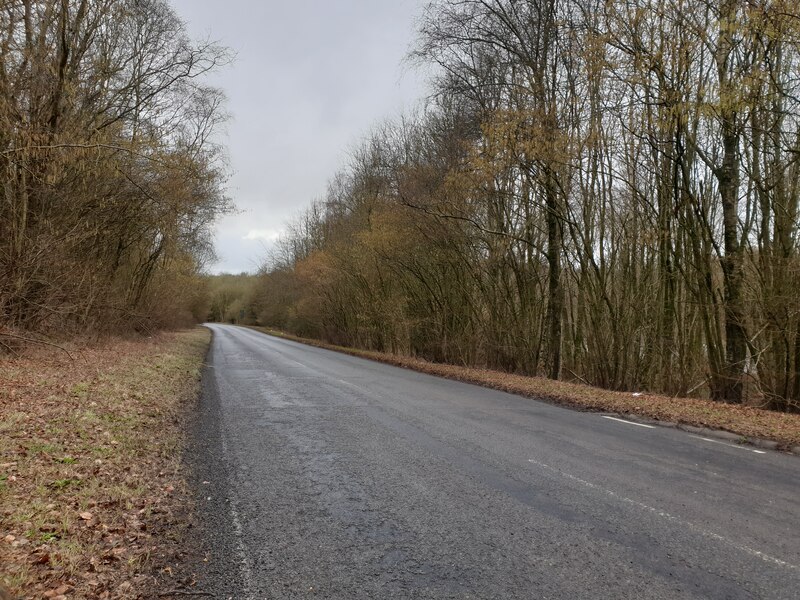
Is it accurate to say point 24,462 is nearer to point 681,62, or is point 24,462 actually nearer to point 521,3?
point 681,62

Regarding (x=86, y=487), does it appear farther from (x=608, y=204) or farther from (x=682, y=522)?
(x=608, y=204)

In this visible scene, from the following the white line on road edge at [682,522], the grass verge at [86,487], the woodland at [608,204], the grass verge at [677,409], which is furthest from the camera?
the woodland at [608,204]

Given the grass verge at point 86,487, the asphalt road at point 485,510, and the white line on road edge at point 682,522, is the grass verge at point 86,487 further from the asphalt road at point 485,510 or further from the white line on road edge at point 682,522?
→ the white line on road edge at point 682,522

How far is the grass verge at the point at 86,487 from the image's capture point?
3305 millimetres

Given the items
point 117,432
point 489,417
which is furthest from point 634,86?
point 117,432

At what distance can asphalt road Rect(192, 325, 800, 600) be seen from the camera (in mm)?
3355

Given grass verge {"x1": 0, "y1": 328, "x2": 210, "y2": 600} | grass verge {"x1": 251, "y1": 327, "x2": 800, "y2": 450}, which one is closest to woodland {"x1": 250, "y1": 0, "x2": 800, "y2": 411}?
grass verge {"x1": 251, "y1": 327, "x2": 800, "y2": 450}

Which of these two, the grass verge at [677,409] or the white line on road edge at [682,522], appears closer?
the white line on road edge at [682,522]

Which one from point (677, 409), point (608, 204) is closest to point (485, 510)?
point (677, 409)

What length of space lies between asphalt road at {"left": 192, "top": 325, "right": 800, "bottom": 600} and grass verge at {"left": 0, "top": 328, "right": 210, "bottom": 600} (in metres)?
0.39

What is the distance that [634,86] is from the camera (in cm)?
1227

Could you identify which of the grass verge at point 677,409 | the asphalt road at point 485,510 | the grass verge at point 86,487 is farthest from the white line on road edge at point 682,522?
the grass verge at point 677,409

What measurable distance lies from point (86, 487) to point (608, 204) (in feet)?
62.2

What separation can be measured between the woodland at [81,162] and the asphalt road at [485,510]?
5.30 metres
